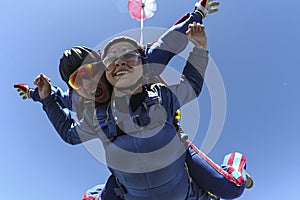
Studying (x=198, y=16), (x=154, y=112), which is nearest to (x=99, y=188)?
(x=154, y=112)

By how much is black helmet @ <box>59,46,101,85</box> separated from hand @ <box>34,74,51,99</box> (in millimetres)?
223

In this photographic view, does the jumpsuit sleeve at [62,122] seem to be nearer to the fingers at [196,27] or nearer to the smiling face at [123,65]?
the smiling face at [123,65]

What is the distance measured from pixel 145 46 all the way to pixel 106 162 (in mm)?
838

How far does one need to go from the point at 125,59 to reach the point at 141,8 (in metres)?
0.81

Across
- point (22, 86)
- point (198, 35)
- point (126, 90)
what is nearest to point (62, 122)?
point (126, 90)

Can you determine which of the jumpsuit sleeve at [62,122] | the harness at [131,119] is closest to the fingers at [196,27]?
the harness at [131,119]

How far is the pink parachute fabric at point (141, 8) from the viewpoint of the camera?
9.15ft

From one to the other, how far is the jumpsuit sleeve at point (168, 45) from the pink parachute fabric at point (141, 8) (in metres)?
0.45

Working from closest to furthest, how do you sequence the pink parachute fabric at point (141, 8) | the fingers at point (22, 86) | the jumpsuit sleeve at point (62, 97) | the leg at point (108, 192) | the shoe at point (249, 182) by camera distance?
the leg at point (108, 192) → the jumpsuit sleeve at point (62, 97) → the shoe at point (249, 182) → the pink parachute fabric at point (141, 8) → the fingers at point (22, 86)

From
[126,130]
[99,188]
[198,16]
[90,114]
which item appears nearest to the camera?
[126,130]

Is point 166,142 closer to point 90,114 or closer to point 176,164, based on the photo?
point 176,164

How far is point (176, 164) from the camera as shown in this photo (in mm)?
2215

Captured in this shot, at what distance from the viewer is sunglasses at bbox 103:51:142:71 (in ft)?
7.10

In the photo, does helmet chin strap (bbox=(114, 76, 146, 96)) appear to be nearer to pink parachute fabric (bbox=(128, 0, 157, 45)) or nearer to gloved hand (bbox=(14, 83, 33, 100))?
pink parachute fabric (bbox=(128, 0, 157, 45))
